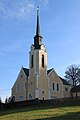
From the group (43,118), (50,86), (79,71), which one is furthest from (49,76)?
(43,118)

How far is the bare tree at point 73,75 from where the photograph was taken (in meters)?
80.5

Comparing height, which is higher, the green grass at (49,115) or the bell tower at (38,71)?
the bell tower at (38,71)

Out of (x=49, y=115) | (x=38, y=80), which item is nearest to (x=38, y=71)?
(x=38, y=80)

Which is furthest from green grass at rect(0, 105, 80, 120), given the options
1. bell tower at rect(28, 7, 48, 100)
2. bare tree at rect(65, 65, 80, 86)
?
bare tree at rect(65, 65, 80, 86)

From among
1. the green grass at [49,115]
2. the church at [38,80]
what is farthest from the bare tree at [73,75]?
the green grass at [49,115]

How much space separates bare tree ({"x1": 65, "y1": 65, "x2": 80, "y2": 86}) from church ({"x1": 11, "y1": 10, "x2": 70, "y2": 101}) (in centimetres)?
1431

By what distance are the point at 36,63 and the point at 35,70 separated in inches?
63.0

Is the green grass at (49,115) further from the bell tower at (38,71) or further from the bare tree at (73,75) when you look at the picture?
the bare tree at (73,75)

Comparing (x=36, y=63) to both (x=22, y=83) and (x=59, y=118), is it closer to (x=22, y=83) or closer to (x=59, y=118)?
(x=22, y=83)

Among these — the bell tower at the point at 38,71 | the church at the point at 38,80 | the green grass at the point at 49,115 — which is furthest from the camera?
the church at the point at 38,80

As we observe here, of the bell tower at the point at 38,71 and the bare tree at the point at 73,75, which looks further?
the bare tree at the point at 73,75

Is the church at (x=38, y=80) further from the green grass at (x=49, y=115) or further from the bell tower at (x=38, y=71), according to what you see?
the green grass at (x=49, y=115)

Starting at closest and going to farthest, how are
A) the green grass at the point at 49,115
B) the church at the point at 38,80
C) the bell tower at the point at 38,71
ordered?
the green grass at the point at 49,115 < the bell tower at the point at 38,71 < the church at the point at 38,80

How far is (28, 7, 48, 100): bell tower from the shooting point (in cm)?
6031
